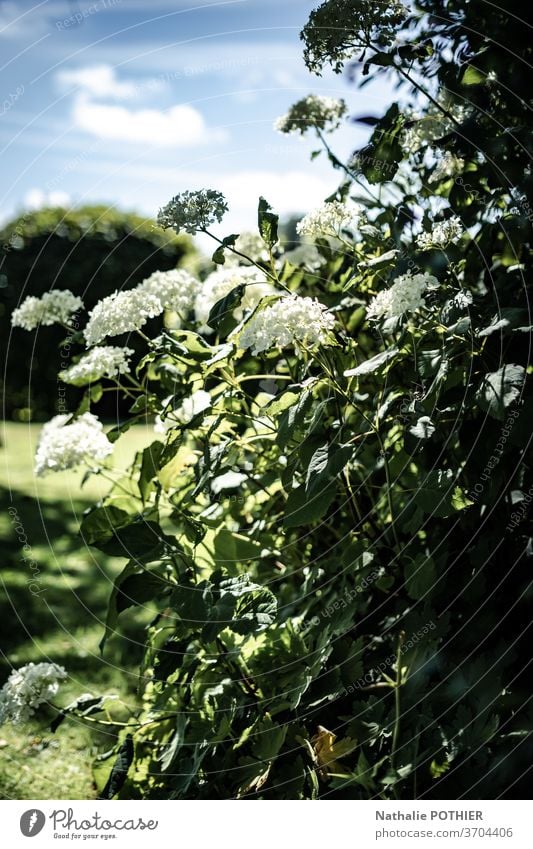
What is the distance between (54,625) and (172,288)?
7.36 feet

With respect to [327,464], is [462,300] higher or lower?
higher

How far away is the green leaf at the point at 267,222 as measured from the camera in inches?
71.4

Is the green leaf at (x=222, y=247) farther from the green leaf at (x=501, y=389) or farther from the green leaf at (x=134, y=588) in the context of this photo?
the green leaf at (x=134, y=588)

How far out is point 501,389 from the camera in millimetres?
1665

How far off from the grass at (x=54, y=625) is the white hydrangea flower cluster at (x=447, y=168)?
6.82ft

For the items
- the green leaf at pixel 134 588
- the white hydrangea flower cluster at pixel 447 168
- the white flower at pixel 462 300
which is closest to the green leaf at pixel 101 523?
the green leaf at pixel 134 588

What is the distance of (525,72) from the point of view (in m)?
1.99

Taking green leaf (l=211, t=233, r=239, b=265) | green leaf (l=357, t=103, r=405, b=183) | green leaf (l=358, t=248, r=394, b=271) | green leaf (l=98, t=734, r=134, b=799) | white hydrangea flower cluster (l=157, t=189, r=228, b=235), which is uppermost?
green leaf (l=357, t=103, r=405, b=183)

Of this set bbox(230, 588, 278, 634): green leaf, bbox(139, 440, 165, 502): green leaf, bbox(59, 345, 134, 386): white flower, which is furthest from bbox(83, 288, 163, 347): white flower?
bbox(230, 588, 278, 634): green leaf

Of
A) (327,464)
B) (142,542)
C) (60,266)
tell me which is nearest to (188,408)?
(142,542)

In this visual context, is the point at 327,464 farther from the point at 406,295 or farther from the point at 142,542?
the point at 142,542

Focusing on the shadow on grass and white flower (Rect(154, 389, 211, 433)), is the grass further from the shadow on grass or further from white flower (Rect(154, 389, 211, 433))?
white flower (Rect(154, 389, 211, 433))

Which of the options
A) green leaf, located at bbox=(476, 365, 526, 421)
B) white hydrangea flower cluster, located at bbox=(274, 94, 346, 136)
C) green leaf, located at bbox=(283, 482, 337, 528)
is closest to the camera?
green leaf, located at bbox=(476, 365, 526, 421)

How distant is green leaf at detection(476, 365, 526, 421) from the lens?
5.41 ft
